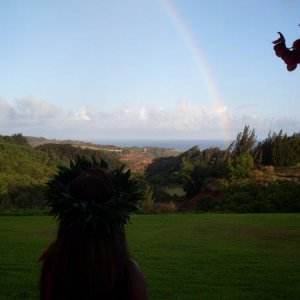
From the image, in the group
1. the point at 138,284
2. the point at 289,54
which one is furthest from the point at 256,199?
the point at 138,284

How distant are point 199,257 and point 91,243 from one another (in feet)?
25.7

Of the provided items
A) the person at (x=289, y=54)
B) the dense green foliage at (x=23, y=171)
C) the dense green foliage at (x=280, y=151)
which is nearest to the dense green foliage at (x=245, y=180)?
the dense green foliage at (x=280, y=151)

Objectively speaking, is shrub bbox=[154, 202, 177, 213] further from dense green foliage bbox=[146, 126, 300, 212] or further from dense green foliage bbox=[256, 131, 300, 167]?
dense green foliage bbox=[256, 131, 300, 167]

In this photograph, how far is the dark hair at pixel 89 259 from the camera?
1.87 metres

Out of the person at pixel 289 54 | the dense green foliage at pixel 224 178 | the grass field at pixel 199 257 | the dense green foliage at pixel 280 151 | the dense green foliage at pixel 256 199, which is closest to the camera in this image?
the person at pixel 289 54

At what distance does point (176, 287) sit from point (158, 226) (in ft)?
27.1

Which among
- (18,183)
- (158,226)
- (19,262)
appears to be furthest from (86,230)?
(18,183)

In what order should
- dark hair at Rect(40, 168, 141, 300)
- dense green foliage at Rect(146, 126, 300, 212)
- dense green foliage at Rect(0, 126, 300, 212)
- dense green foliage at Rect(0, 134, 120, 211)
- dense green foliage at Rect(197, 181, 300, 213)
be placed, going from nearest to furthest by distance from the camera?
dark hair at Rect(40, 168, 141, 300), dense green foliage at Rect(197, 181, 300, 213), dense green foliage at Rect(146, 126, 300, 212), dense green foliage at Rect(0, 126, 300, 212), dense green foliage at Rect(0, 134, 120, 211)

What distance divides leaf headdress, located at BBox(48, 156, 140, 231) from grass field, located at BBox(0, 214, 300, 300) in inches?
189

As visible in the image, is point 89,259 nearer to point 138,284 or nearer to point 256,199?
point 138,284

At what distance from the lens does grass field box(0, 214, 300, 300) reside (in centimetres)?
684

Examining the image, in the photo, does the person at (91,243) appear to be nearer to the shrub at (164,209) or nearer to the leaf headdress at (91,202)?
the leaf headdress at (91,202)

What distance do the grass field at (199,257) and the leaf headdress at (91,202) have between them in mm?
4794

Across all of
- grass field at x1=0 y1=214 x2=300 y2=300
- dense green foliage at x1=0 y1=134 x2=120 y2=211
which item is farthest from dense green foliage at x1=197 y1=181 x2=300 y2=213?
grass field at x1=0 y1=214 x2=300 y2=300
